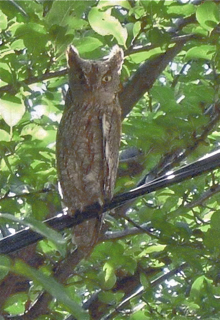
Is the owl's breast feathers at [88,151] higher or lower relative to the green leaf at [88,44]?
lower

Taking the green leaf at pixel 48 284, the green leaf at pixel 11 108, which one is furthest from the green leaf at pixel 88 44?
the green leaf at pixel 48 284

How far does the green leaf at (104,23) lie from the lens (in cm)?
226

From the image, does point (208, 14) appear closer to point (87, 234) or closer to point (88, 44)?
point (88, 44)

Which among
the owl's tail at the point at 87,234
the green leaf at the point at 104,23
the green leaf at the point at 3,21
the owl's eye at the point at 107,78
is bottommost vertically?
the owl's tail at the point at 87,234

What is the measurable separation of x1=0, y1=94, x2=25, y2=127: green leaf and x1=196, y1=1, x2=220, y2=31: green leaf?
75 cm

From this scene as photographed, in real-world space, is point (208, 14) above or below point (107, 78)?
above

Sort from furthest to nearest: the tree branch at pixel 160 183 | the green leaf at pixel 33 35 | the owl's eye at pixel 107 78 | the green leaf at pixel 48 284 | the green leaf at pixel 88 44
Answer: the owl's eye at pixel 107 78 < the green leaf at pixel 88 44 < the green leaf at pixel 33 35 < the tree branch at pixel 160 183 < the green leaf at pixel 48 284

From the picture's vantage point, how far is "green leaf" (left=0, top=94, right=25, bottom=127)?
2282 mm

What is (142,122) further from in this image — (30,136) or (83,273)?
(83,273)

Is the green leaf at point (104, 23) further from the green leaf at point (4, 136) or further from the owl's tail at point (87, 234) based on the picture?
the owl's tail at point (87, 234)

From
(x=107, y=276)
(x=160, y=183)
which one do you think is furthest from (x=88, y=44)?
(x=107, y=276)

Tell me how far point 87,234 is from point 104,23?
1095mm

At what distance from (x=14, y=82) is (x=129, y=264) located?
110 cm

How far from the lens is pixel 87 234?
2941 mm
